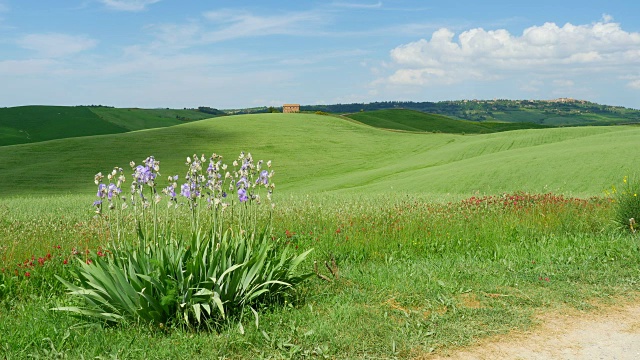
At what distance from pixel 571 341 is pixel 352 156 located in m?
42.0

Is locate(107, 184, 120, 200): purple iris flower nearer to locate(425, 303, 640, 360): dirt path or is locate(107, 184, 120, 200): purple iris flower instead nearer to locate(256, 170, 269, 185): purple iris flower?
locate(256, 170, 269, 185): purple iris flower

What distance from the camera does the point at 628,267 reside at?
360 inches

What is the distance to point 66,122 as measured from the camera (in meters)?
93.8

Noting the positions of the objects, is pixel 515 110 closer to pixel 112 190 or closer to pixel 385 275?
pixel 385 275

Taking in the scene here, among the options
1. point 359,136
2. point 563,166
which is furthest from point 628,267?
point 359,136

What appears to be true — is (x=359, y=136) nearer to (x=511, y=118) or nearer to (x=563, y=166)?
(x=563, y=166)

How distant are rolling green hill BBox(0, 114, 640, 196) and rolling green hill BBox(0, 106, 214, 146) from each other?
119 ft

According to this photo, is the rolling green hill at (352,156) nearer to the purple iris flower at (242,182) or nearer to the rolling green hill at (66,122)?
the purple iris flower at (242,182)

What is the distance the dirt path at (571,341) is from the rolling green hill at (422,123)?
80641 mm

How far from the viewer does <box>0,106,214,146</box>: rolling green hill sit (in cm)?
8506

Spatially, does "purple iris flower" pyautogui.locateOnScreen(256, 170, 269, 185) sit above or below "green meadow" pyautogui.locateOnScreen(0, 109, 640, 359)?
above

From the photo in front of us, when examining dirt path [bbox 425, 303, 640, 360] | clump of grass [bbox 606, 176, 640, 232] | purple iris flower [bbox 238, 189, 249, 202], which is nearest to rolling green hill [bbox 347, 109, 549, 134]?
clump of grass [bbox 606, 176, 640, 232]

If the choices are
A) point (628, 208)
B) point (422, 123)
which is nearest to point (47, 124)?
point (422, 123)

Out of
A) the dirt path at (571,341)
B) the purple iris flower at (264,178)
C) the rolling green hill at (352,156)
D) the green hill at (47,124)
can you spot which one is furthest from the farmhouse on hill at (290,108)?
the dirt path at (571,341)
